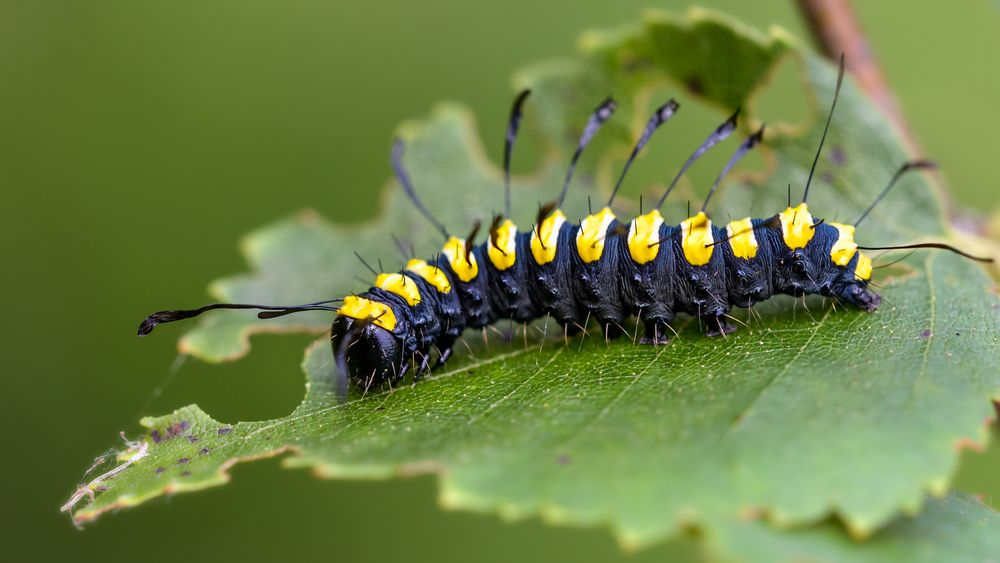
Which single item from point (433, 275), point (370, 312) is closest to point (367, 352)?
point (370, 312)

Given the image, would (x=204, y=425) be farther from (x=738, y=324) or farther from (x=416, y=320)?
(x=738, y=324)

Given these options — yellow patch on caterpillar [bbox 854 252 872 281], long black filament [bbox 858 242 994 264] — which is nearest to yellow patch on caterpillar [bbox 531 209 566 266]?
yellow patch on caterpillar [bbox 854 252 872 281]

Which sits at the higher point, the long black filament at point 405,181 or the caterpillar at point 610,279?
the long black filament at point 405,181

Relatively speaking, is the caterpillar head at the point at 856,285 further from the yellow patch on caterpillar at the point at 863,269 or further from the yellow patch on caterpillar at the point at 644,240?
the yellow patch on caterpillar at the point at 644,240

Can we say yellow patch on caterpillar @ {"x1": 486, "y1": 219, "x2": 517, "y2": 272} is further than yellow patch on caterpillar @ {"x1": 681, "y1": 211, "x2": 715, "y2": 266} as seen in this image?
Yes

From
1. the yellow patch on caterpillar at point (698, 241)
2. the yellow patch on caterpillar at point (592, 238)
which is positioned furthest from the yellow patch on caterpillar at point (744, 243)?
the yellow patch on caterpillar at point (592, 238)

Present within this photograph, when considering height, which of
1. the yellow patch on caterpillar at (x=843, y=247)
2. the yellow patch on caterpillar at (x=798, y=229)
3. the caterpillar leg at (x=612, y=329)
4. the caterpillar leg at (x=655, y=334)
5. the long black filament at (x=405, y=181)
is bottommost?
the caterpillar leg at (x=655, y=334)

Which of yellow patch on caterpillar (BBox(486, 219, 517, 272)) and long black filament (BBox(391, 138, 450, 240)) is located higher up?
long black filament (BBox(391, 138, 450, 240))

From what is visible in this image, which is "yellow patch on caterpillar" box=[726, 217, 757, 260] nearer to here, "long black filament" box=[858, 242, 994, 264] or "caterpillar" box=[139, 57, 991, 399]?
"caterpillar" box=[139, 57, 991, 399]

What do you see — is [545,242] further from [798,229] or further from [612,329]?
[798,229]
